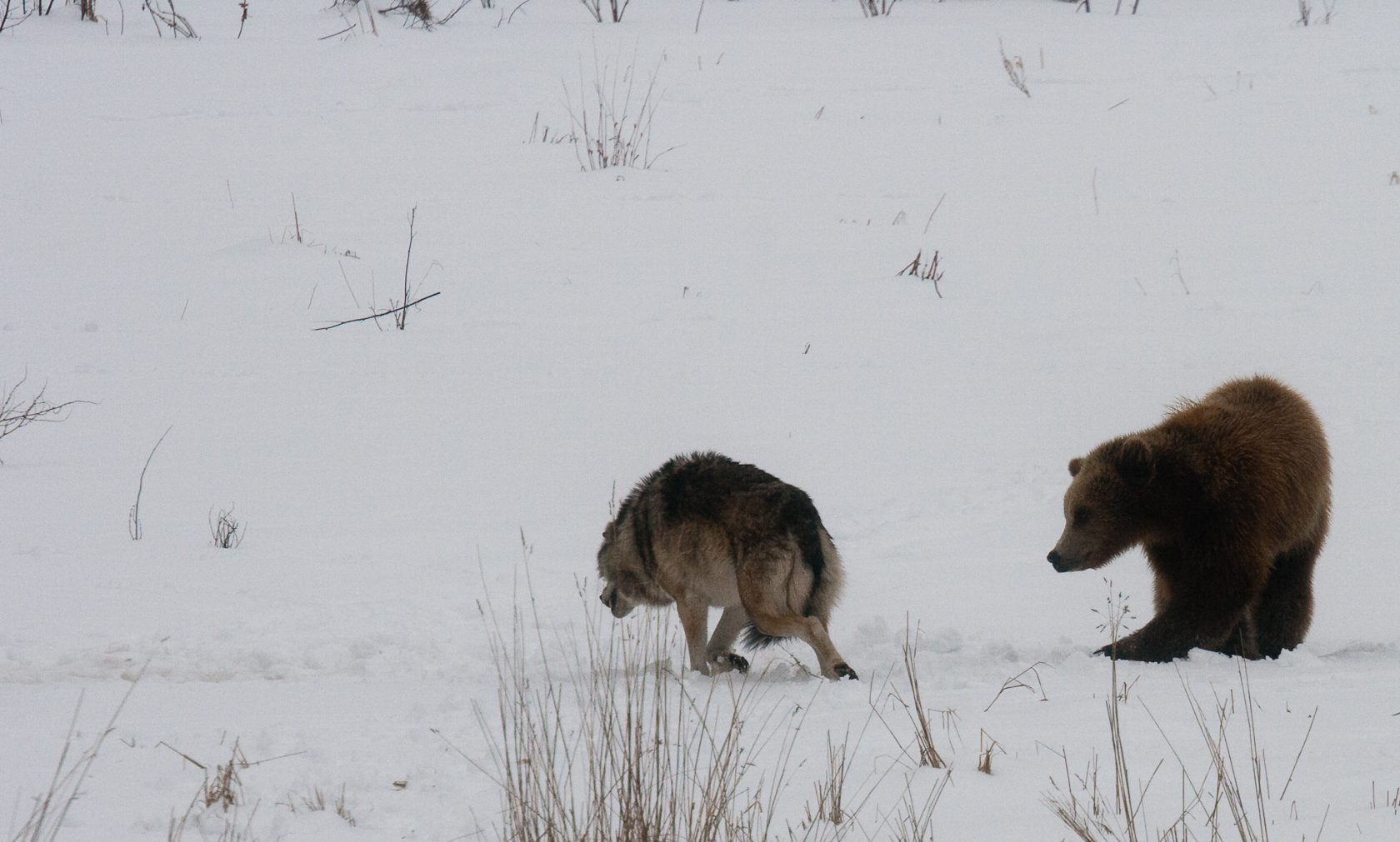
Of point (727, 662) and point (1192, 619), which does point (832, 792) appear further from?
point (1192, 619)

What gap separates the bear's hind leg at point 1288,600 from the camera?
5.50 m

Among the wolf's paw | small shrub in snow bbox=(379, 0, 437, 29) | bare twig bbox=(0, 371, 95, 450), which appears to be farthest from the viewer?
small shrub in snow bbox=(379, 0, 437, 29)

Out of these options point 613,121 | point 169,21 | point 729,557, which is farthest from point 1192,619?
Result: point 169,21

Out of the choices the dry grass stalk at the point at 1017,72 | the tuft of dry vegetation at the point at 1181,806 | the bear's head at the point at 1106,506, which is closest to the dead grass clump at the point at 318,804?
the tuft of dry vegetation at the point at 1181,806

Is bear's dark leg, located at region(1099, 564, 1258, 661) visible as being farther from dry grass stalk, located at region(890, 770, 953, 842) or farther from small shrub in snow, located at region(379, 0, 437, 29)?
small shrub in snow, located at region(379, 0, 437, 29)

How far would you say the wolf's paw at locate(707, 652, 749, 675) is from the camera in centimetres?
540

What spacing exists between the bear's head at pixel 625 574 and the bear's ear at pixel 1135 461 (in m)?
2.24

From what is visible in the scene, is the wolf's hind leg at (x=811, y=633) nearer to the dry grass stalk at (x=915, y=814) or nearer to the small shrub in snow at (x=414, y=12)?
the dry grass stalk at (x=915, y=814)

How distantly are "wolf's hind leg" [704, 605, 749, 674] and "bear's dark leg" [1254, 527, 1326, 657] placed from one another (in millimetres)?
2512

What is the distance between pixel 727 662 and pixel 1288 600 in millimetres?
2704

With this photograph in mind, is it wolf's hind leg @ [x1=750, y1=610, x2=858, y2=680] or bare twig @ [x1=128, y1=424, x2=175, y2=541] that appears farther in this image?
bare twig @ [x1=128, y1=424, x2=175, y2=541]

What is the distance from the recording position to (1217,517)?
5.17m

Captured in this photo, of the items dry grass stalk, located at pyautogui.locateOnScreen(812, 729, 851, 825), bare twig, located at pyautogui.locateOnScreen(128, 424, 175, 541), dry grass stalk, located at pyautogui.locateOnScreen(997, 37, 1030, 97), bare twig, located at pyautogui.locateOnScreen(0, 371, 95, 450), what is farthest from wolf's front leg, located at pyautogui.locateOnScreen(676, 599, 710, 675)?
dry grass stalk, located at pyautogui.locateOnScreen(997, 37, 1030, 97)

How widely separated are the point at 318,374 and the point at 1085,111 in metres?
12.0
